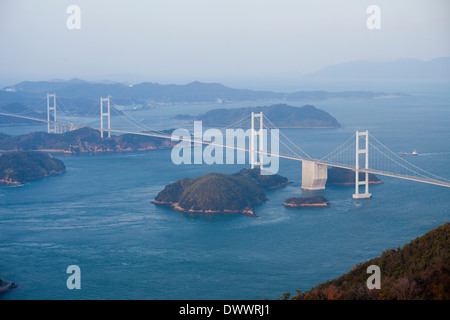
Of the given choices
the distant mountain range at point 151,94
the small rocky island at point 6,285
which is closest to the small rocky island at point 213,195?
the small rocky island at point 6,285

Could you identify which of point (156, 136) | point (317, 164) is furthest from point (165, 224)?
point (156, 136)

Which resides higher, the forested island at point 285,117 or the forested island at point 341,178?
the forested island at point 285,117

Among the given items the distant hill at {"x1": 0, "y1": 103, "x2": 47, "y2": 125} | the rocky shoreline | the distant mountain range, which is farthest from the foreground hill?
the distant mountain range

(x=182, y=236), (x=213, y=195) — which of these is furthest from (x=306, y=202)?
(x=182, y=236)

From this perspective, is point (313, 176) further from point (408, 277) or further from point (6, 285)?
point (408, 277)

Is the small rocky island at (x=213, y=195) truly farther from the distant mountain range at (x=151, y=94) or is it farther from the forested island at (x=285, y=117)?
the distant mountain range at (x=151, y=94)

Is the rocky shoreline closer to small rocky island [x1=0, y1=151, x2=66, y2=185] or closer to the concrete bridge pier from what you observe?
the concrete bridge pier
